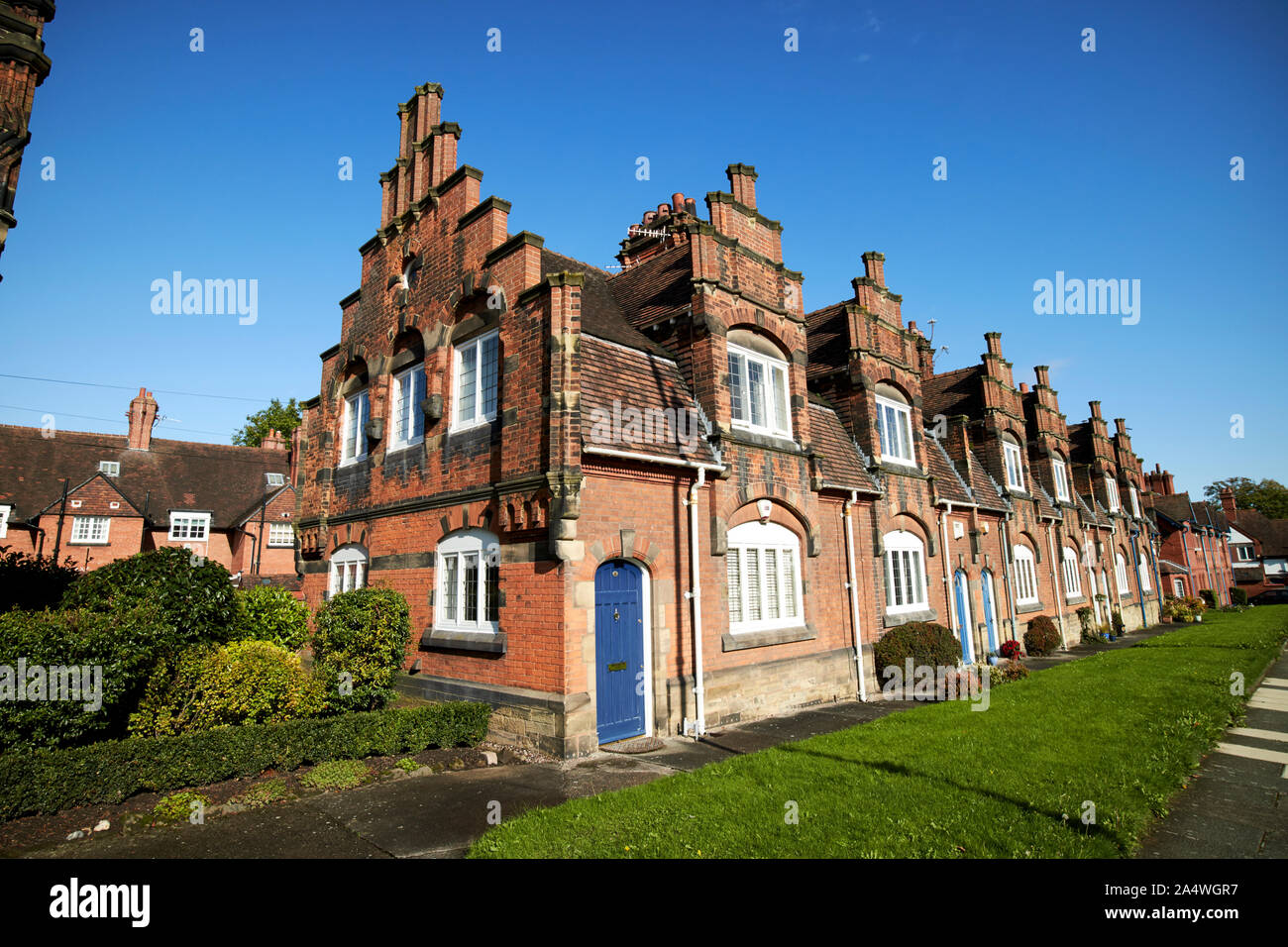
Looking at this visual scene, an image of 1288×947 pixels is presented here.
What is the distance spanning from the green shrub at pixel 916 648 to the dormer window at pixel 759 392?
19.5 feet

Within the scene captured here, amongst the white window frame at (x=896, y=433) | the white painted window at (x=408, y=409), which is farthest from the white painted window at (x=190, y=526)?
the white window frame at (x=896, y=433)

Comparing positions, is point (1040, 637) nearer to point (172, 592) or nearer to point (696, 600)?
point (696, 600)

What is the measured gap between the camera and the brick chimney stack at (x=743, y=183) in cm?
1585

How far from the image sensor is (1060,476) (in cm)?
3119

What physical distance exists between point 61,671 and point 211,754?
2.08 metres

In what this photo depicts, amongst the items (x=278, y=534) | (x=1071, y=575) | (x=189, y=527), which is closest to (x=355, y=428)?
(x=278, y=534)

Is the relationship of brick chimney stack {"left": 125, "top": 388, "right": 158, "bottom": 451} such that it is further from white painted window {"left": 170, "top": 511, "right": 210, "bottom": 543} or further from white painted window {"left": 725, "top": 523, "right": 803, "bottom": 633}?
white painted window {"left": 725, "top": 523, "right": 803, "bottom": 633}

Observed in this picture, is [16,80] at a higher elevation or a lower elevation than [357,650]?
higher

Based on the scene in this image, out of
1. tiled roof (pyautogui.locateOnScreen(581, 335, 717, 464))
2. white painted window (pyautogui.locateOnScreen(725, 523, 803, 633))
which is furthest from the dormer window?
white painted window (pyautogui.locateOnScreen(725, 523, 803, 633))

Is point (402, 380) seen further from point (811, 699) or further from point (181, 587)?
point (811, 699)

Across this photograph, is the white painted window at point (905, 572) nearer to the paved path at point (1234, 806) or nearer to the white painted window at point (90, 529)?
the paved path at point (1234, 806)

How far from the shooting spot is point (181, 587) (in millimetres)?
10695
